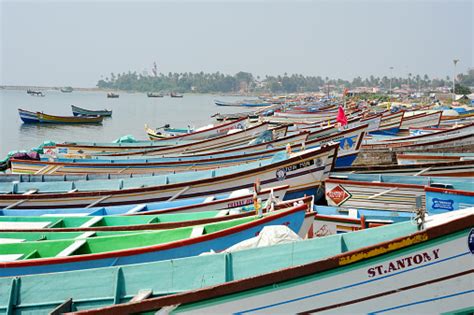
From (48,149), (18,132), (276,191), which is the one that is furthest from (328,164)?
(18,132)

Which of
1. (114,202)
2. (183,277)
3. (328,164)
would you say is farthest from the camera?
(328,164)

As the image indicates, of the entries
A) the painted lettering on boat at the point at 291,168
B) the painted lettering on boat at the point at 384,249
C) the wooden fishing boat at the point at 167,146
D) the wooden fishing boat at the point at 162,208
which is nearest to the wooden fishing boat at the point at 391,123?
the wooden fishing boat at the point at 167,146

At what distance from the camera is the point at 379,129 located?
82.6ft

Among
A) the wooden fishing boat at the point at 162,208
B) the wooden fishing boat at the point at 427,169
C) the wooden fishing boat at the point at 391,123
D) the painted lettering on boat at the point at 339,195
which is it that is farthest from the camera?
the wooden fishing boat at the point at 391,123

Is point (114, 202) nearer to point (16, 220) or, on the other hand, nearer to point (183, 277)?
point (16, 220)

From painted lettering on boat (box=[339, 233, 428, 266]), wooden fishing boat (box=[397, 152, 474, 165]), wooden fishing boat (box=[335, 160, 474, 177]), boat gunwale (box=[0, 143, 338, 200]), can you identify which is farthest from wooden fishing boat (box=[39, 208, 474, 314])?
wooden fishing boat (box=[397, 152, 474, 165])

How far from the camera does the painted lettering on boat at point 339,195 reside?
11188mm

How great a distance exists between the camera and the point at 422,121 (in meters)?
28.5

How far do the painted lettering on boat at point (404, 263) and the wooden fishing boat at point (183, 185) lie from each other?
6.69 metres

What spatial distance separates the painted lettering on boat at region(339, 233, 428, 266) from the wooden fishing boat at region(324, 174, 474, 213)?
6.77m

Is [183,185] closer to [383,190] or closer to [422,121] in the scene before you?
[383,190]

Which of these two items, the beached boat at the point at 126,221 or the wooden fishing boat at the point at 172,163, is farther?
the wooden fishing boat at the point at 172,163

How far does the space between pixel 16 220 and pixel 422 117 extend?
25.3 metres

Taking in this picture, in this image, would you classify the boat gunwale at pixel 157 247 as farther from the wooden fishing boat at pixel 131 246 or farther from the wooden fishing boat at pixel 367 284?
the wooden fishing boat at pixel 367 284
